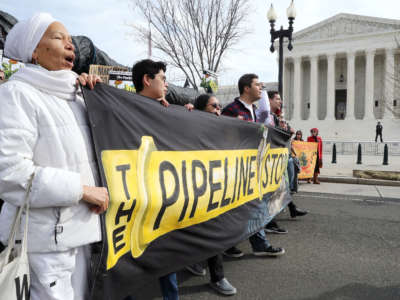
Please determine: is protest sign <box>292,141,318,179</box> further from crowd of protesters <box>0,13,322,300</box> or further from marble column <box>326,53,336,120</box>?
marble column <box>326,53,336,120</box>

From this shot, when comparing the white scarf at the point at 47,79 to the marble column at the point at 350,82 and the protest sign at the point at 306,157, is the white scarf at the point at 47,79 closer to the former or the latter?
the protest sign at the point at 306,157

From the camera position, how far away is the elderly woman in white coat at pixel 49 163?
4.41 ft

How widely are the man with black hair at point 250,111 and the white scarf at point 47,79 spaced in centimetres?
250

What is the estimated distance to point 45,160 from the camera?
1429 millimetres

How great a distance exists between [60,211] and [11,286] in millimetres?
333

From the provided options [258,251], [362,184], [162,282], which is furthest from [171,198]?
[362,184]

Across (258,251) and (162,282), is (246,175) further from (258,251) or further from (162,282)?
(162,282)

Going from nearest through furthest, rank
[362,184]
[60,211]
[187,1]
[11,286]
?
[11,286]
[60,211]
[362,184]
[187,1]

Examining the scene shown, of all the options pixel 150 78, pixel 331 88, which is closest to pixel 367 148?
pixel 150 78

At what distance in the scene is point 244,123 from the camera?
3459mm

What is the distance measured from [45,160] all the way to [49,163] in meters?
0.02

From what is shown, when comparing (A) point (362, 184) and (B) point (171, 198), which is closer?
(B) point (171, 198)

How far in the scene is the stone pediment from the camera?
143ft

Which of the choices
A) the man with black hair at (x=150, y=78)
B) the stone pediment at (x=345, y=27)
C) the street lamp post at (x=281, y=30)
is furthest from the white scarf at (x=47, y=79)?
the stone pediment at (x=345, y=27)
